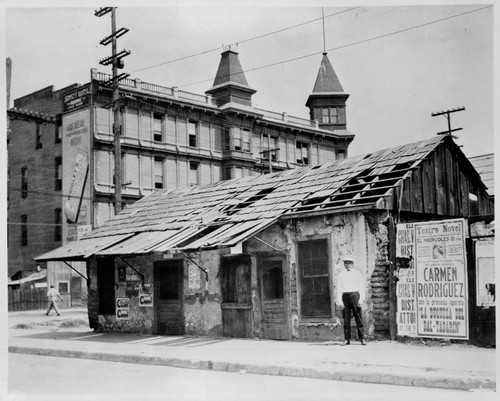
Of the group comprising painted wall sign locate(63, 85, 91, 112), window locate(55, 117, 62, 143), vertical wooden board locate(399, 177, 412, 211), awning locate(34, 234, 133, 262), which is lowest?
awning locate(34, 234, 133, 262)

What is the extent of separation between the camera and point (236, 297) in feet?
53.8

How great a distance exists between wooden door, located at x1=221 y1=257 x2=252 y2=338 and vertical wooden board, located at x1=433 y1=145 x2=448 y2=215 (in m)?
5.27

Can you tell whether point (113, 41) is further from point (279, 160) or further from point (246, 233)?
point (279, 160)

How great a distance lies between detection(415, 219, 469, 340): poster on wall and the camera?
40.5 feet

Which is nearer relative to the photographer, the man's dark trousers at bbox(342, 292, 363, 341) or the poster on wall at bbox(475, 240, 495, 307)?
the poster on wall at bbox(475, 240, 495, 307)

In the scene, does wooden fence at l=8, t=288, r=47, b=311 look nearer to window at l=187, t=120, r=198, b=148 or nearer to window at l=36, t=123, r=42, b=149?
window at l=36, t=123, r=42, b=149

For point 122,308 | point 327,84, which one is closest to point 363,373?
point 122,308

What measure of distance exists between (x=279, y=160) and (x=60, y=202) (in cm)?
1931

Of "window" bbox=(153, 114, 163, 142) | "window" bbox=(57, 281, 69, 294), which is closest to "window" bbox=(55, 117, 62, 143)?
"window" bbox=(153, 114, 163, 142)

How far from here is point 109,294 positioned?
20391 millimetres

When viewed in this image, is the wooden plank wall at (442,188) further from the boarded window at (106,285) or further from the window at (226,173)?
the window at (226,173)

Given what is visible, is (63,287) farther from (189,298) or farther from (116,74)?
(189,298)

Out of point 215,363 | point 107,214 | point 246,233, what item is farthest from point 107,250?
point 107,214

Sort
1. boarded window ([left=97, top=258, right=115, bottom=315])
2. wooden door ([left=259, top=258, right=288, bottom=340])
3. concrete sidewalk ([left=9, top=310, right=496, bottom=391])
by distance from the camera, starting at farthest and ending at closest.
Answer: boarded window ([left=97, top=258, right=115, bottom=315])
wooden door ([left=259, top=258, right=288, bottom=340])
concrete sidewalk ([left=9, top=310, right=496, bottom=391])
